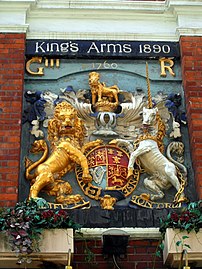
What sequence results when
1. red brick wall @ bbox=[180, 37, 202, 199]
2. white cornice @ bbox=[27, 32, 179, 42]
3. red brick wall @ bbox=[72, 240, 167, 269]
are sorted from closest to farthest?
red brick wall @ bbox=[72, 240, 167, 269]
red brick wall @ bbox=[180, 37, 202, 199]
white cornice @ bbox=[27, 32, 179, 42]

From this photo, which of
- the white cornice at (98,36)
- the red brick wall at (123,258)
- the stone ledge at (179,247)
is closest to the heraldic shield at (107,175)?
the red brick wall at (123,258)

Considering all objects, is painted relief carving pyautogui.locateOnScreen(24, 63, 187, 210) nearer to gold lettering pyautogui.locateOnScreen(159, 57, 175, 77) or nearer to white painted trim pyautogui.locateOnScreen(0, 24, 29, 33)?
gold lettering pyautogui.locateOnScreen(159, 57, 175, 77)

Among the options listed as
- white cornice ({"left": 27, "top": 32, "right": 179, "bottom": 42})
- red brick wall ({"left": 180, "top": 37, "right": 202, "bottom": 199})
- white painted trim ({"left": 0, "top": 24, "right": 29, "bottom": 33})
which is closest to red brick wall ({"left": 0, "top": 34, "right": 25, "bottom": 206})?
white painted trim ({"left": 0, "top": 24, "right": 29, "bottom": 33})

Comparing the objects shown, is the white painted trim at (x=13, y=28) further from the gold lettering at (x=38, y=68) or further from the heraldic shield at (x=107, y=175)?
the heraldic shield at (x=107, y=175)

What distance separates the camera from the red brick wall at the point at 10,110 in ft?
27.9

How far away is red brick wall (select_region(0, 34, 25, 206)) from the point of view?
27.9 feet

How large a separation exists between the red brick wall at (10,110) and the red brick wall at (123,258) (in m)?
1.05

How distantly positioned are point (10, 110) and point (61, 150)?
899 mm

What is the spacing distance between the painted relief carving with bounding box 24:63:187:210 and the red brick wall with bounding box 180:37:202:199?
0.20 metres

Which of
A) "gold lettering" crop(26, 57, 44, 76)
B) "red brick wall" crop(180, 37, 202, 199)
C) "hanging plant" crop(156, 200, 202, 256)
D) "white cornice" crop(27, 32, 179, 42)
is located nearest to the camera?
"hanging plant" crop(156, 200, 202, 256)

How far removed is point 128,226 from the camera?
27.4 feet

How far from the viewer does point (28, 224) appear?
296 inches

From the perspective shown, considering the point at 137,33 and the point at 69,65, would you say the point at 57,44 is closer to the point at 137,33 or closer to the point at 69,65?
the point at 69,65

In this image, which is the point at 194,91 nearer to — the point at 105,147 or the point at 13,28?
the point at 105,147
